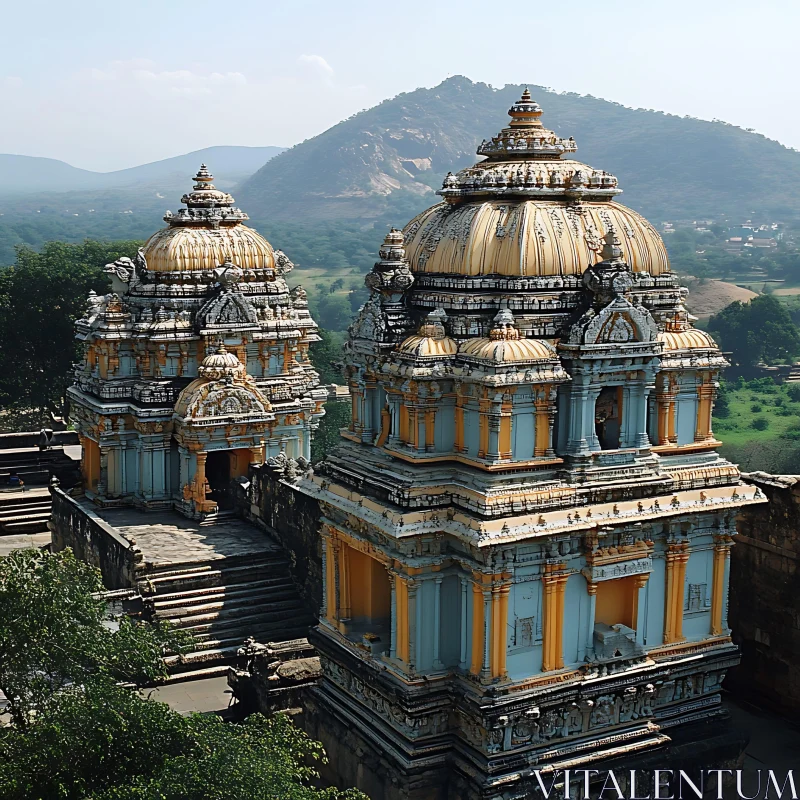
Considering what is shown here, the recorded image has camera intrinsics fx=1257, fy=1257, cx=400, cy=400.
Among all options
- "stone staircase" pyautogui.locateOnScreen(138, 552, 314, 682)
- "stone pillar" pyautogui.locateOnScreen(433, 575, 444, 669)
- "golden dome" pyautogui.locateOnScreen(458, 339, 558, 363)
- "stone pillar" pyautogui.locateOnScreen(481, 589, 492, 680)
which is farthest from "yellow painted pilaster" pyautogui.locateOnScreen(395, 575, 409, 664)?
"stone staircase" pyautogui.locateOnScreen(138, 552, 314, 682)

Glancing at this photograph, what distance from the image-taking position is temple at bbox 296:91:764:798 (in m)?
14.0

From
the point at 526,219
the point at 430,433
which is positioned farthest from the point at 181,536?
the point at 526,219

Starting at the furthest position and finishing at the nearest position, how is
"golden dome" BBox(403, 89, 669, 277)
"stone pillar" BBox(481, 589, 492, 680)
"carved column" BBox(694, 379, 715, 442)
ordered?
"carved column" BBox(694, 379, 715, 442)
"golden dome" BBox(403, 89, 669, 277)
"stone pillar" BBox(481, 589, 492, 680)

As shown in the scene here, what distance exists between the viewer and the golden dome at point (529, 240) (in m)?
14.8

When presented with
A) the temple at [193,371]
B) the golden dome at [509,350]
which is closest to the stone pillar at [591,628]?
the golden dome at [509,350]

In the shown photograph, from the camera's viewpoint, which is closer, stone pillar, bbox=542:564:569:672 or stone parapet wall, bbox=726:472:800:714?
stone pillar, bbox=542:564:569:672

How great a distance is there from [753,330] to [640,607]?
184 feet

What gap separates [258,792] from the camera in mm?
11062

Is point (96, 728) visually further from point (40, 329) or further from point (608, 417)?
point (40, 329)

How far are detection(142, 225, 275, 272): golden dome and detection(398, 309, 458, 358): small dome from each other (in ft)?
35.1

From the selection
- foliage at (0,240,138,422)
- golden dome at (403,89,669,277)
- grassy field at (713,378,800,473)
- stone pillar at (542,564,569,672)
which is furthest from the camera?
grassy field at (713,378,800,473)

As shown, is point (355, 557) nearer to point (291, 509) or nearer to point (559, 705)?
point (559, 705)

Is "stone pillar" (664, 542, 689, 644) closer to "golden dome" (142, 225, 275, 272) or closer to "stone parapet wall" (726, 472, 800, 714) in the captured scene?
"stone parapet wall" (726, 472, 800, 714)

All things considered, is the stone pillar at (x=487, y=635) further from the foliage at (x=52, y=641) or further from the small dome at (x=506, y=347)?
the foliage at (x=52, y=641)
